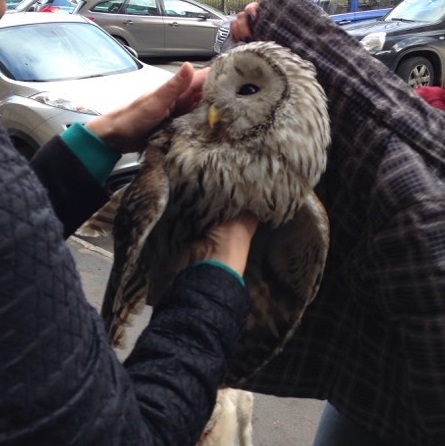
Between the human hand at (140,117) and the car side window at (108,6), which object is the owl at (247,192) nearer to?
the human hand at (140,117)

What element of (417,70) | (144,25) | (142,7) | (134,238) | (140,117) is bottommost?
(144,25)

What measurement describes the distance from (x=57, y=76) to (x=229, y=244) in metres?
5.63

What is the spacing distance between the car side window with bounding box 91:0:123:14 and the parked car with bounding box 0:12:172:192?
754 centimetres

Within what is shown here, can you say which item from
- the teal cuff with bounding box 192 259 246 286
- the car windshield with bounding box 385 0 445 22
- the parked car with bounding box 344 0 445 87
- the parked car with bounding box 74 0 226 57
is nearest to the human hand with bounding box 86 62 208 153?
the teal cuff with bounding box 192 259 246 286

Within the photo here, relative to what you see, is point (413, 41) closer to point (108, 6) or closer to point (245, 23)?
point (108, 6)

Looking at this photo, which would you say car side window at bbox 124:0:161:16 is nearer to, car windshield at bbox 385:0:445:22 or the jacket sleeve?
car windshield at bbox 385:0:445:22

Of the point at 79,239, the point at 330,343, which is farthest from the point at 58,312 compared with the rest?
the point at 79,239

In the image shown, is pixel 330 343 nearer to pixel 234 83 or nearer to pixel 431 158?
pixel 431 158

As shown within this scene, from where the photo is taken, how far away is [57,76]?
661 cm

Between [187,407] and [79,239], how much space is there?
469 centimetres

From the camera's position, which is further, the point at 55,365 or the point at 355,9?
the point at 355,9

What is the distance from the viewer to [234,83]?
1749 millimetres

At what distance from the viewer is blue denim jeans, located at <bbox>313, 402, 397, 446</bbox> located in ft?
5.87

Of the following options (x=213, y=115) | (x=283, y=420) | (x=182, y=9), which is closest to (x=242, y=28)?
(x=213, y=115)
